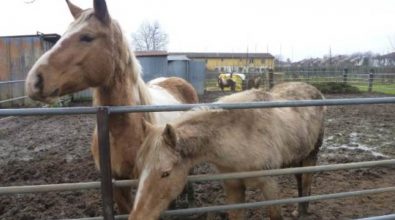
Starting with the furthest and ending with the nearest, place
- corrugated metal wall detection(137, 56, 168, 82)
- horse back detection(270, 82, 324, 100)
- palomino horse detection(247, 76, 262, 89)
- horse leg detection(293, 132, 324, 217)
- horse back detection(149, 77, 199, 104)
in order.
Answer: palomino horse detection(247, 76, 262, 89) < corrugated metal wall detection(137, 56, 168, 82) < horse back detection(149, 77, 199, 104) < horse leg detection(293, 132, 324, 217) < horse back detection(270, 82, 324, 100)

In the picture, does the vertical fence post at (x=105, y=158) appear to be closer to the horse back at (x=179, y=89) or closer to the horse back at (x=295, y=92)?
the horse back at (x=295, y=92)

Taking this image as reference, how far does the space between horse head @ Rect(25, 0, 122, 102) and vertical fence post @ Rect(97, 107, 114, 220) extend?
542 mm

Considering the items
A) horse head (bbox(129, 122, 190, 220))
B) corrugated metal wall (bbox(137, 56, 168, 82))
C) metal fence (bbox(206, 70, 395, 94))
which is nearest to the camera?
horse head (bbox(129, 122, 190, 220))

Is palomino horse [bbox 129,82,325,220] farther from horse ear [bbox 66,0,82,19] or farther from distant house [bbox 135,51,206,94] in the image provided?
distant house [bbox 135,51,206,94]

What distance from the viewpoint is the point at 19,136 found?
8531 millimetres

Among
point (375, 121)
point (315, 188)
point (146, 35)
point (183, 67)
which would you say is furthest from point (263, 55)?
point (315, 188)

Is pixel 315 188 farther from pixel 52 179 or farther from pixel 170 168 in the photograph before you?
pixel 52 179

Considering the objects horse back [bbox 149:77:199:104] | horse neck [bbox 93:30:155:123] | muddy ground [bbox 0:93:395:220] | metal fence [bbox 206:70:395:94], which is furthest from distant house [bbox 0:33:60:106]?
horse neck [bbox 93:30:155:123]

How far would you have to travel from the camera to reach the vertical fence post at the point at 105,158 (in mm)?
2178

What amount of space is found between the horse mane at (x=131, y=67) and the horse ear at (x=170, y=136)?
85 centimetres

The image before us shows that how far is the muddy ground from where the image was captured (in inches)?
175

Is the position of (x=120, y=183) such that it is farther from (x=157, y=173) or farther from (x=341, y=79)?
(x=341, y=79)

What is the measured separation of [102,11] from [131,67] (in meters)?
0.59

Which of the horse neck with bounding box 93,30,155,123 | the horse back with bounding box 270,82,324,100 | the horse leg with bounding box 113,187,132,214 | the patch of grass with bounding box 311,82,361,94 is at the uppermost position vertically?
the horse neck with bounding box 93,30,155,123
